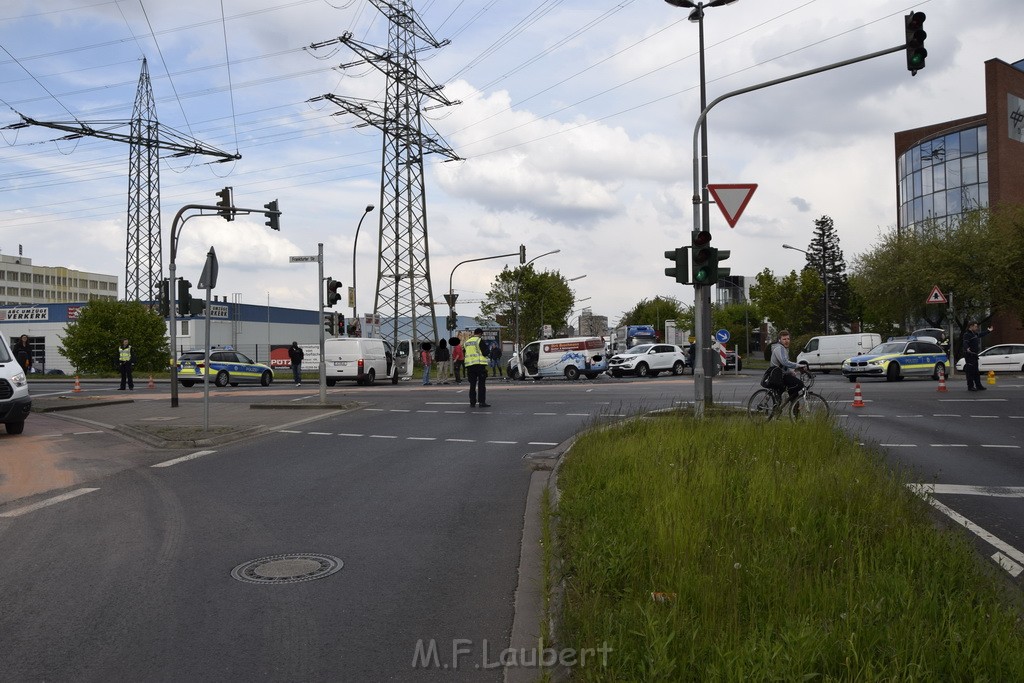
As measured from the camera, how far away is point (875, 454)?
30.2ft

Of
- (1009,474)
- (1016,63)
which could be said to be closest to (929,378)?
(1009,474)

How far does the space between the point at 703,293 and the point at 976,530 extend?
8.51 metres

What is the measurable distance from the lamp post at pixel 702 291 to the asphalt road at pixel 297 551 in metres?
2.57

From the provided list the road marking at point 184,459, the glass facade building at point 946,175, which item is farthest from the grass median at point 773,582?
the glass facade building at point 946,175

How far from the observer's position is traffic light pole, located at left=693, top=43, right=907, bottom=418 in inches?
546

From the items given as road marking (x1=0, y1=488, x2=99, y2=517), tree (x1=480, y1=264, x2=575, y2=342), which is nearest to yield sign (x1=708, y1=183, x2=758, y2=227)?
road marking (x1=0, y1=488, x2=99, y2=517)

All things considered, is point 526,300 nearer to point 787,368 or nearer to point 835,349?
point 835,349

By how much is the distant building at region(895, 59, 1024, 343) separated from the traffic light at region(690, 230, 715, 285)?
1721 inches

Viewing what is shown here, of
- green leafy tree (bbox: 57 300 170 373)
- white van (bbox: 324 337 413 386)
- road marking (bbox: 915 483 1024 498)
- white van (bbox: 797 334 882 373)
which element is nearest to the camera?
road marking (bbox: 915 483 1024 498)

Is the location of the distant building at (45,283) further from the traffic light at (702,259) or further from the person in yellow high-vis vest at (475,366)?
the traffic light at (702,259)

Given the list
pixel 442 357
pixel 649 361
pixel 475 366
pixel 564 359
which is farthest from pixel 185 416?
pixel 649 361

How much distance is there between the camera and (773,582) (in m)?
4.25

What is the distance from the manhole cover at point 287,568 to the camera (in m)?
5.50

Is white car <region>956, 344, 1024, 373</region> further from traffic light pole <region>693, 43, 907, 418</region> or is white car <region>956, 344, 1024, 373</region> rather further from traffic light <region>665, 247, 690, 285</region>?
traffic light <region>665, 247, 690, 285</region>
